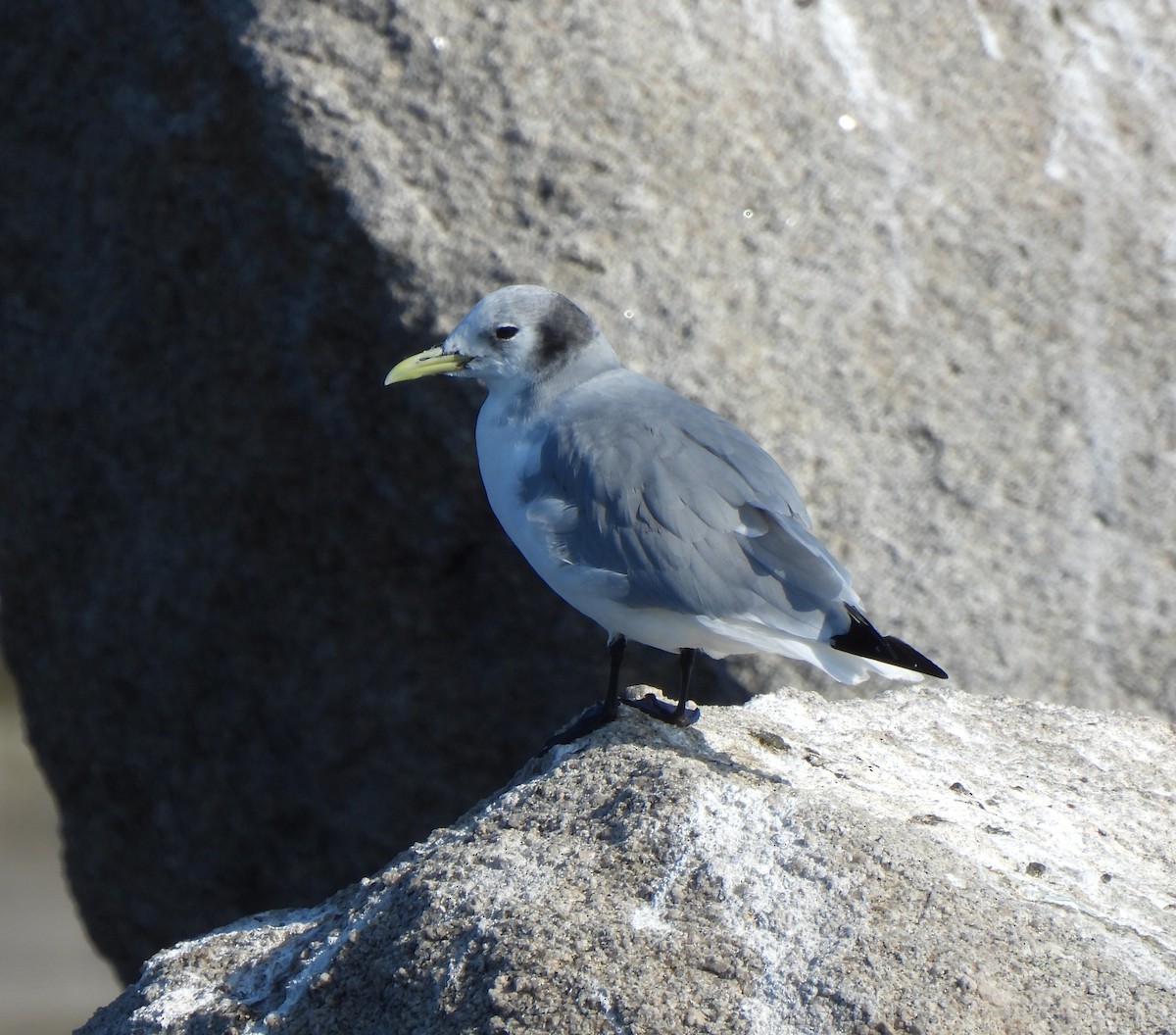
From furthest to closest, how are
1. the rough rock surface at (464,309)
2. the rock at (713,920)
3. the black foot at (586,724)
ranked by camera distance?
the rough rock surface at (464,309) → the black foot at (586,724) → the rock at (713,920)

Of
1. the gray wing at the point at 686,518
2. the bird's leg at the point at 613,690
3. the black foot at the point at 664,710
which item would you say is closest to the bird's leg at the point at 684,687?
the black foot at the point at 664,710

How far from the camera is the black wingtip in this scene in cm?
242

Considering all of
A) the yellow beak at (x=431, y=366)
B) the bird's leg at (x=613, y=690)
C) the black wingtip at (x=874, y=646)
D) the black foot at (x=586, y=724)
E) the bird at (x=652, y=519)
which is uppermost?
the yellow beak at (x=431, y=366)

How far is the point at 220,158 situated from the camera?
13.4 ft

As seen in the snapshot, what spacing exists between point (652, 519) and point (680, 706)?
0.37m

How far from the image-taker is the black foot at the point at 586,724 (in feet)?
9.05

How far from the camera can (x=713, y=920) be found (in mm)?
2152

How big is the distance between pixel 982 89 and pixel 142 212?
2223 millimetres

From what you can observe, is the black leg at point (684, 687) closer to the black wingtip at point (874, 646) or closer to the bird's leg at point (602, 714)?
the bird's leg at point (602, 714)

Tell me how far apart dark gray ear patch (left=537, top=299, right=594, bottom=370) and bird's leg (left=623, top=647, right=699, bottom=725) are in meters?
0.59

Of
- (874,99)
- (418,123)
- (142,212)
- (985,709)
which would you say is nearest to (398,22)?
(418,123)

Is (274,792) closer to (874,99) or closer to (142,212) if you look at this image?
(142,212)

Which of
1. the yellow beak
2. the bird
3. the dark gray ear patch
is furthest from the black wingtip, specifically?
the yellow beak

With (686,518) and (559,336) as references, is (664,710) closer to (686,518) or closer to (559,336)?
(686,518)
